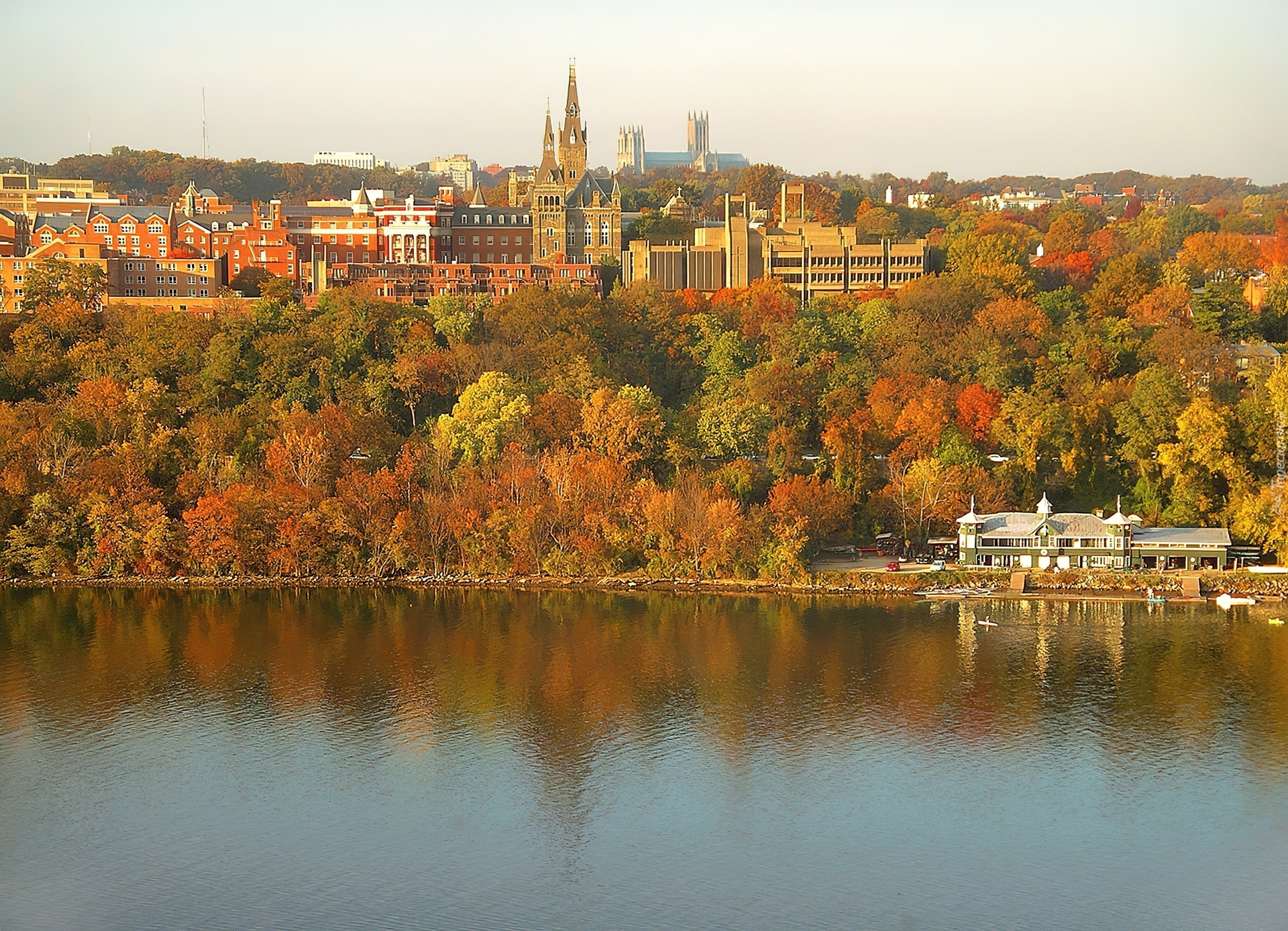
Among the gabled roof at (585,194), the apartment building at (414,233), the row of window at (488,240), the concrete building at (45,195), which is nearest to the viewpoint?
the apartment building at (414,233)

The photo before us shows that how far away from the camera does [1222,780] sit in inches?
541

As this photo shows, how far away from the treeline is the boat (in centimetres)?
142

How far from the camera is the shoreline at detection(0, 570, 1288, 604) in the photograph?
20.0m

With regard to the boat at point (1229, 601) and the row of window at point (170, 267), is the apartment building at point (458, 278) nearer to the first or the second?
the row of window at point (170, 267)

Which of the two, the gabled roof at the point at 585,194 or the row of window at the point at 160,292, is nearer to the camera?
the row of window at the point at 160,292

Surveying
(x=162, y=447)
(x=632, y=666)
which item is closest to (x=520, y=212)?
(x=162, y=447)

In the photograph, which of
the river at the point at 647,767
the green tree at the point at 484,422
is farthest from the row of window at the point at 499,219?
the river at the point at 647,767

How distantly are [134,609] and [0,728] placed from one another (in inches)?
190

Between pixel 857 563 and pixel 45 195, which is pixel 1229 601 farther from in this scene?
pixel 45 195

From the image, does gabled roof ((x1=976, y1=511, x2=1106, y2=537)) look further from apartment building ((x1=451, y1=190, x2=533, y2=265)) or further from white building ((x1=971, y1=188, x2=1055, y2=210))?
white building ((x1=971, y1=188, x2=1055, y2=210))

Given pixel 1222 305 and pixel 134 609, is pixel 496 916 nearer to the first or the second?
pixel 134 609

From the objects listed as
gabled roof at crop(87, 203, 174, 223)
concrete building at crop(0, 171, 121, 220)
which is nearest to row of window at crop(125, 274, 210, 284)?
gabled roof at crop(87, 203, 174, 223)

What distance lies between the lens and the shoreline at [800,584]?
2002 cm

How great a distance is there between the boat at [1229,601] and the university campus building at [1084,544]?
99 centimetres
